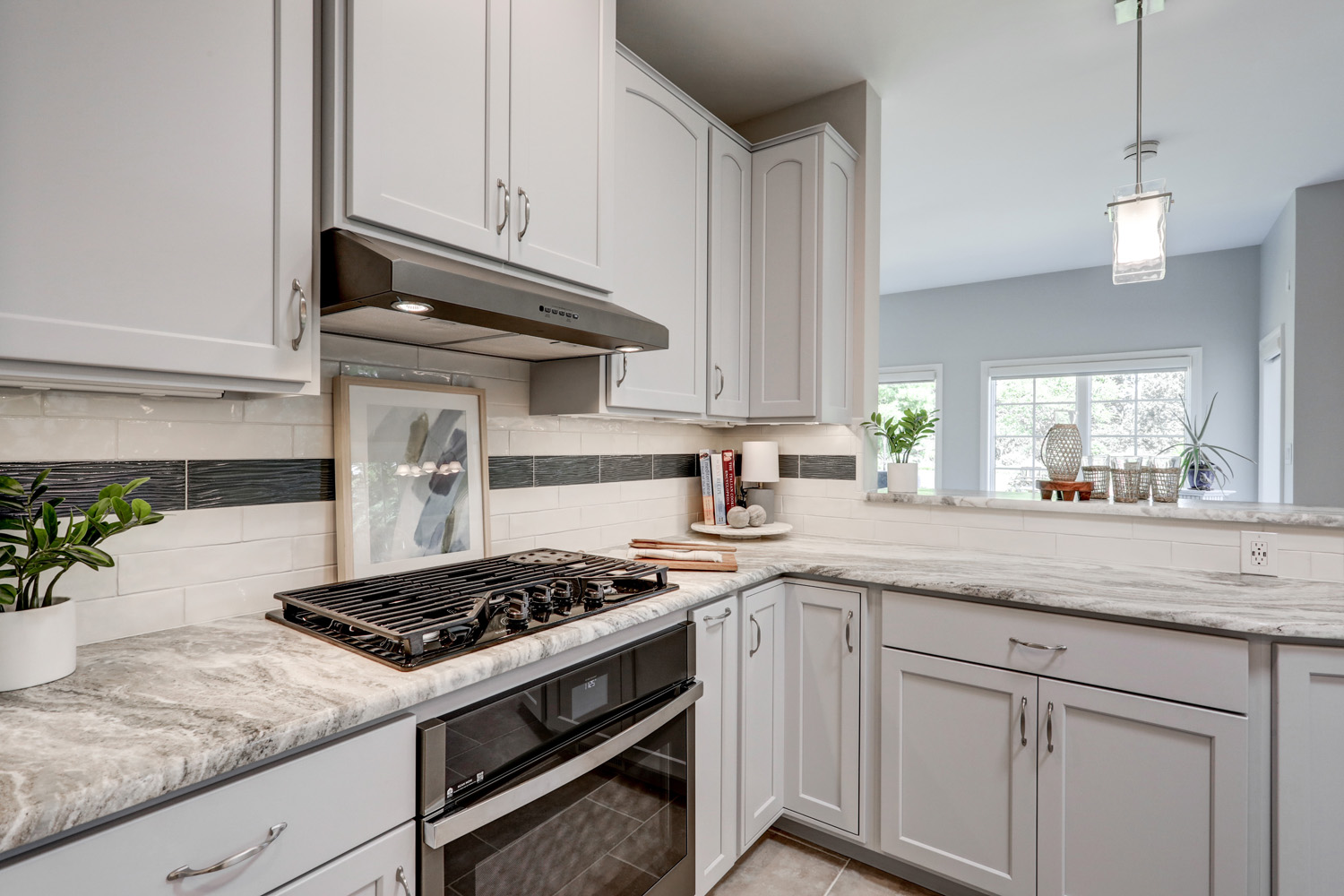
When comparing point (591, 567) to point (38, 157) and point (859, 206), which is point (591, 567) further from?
point (859, 206)

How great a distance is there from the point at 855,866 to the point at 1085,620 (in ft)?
3.48

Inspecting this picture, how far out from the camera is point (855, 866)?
2.02 meters

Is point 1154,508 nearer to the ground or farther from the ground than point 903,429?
nearer to the ground

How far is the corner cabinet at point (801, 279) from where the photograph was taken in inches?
92.2

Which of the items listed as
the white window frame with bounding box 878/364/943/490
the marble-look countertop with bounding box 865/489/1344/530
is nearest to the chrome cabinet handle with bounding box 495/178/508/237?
the marble-look countertop with bounding box 865/489/1344/530

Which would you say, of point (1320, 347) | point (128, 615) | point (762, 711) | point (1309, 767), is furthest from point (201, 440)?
point (1320, 347)

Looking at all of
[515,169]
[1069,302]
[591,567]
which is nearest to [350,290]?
[515,169]

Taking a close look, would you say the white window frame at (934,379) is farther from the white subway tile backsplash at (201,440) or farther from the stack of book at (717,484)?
the white subway tile backsplash at (201,440)

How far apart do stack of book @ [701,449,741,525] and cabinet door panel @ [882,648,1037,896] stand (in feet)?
2.81

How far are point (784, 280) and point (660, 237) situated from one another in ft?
1.89

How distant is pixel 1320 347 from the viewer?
3.54 m

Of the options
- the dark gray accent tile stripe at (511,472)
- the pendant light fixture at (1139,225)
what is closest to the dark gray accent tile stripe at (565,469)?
the dark gray accent tile stripe at (511,472)

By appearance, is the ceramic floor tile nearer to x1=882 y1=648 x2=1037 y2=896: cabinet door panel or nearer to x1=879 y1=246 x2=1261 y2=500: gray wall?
x1=882 y1=648 x2=1037 y2=896: cabinet door panel

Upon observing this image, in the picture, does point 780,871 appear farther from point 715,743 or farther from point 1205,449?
point 1205,449
